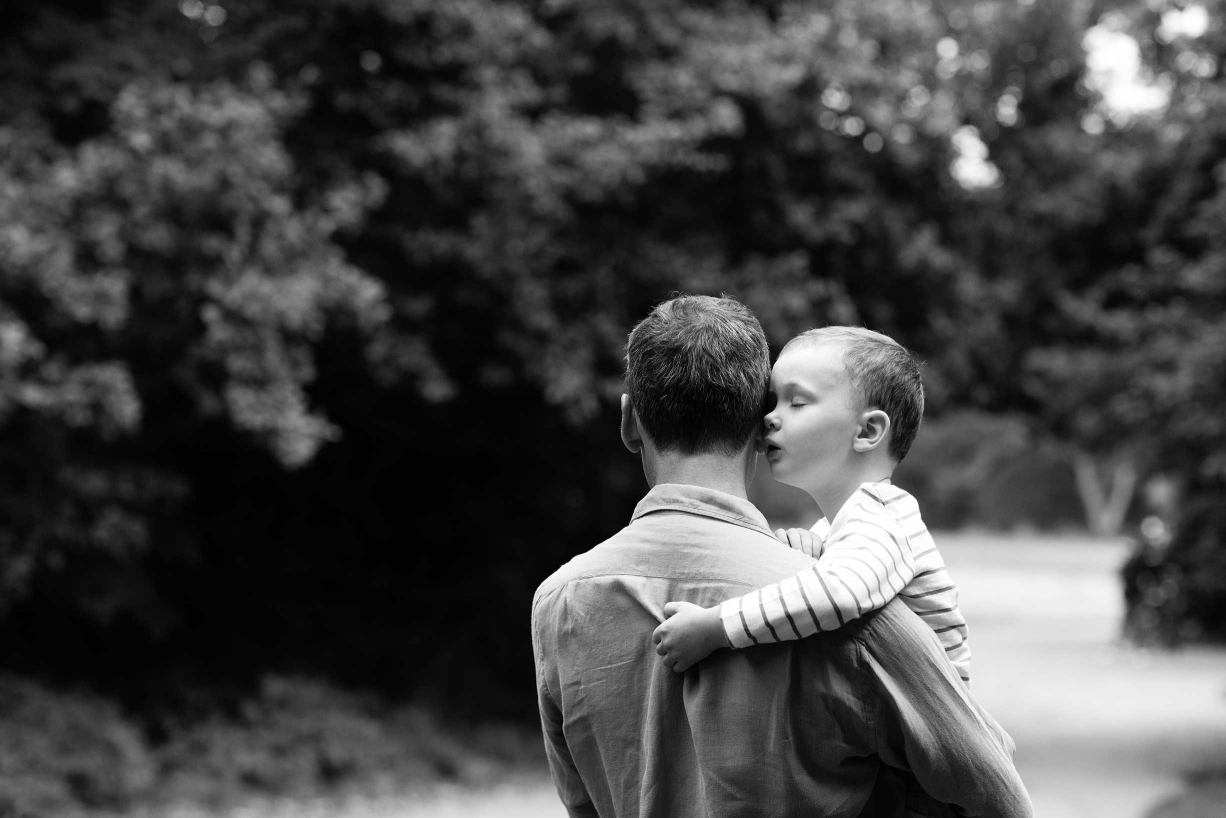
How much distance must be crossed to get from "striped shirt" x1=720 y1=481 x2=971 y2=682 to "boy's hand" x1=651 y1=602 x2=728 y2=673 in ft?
0.07

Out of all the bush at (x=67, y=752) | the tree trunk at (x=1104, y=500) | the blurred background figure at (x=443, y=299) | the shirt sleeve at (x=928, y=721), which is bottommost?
the shirt sleeve at (x=928, y=721)

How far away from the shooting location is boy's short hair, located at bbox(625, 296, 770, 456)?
2.09 metres

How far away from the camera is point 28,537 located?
7.95m

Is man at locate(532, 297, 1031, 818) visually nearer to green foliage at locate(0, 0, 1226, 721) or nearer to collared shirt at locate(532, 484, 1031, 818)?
collared shirt at locate(532, 484, 1031, 818)

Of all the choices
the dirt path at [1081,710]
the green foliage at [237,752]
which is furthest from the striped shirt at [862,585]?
the dirt path at [1081,710]

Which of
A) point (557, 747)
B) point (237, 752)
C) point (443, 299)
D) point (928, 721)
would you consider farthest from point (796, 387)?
point (237, 752)

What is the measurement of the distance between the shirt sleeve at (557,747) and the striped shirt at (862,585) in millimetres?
414

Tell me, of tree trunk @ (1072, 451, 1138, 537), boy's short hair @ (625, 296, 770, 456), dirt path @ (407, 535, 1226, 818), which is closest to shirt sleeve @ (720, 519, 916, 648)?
boy's short hair @ (625, 296, 770, 456)

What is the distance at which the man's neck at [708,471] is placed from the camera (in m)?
2.15

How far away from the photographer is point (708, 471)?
2148 millimetres

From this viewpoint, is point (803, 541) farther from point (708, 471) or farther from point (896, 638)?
point (896, 638)

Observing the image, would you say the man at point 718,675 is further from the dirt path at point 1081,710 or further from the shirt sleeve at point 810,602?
the dirt path at point 1081,710

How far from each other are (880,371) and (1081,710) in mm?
13042

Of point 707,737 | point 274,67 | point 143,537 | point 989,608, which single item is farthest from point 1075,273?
point 989,608
